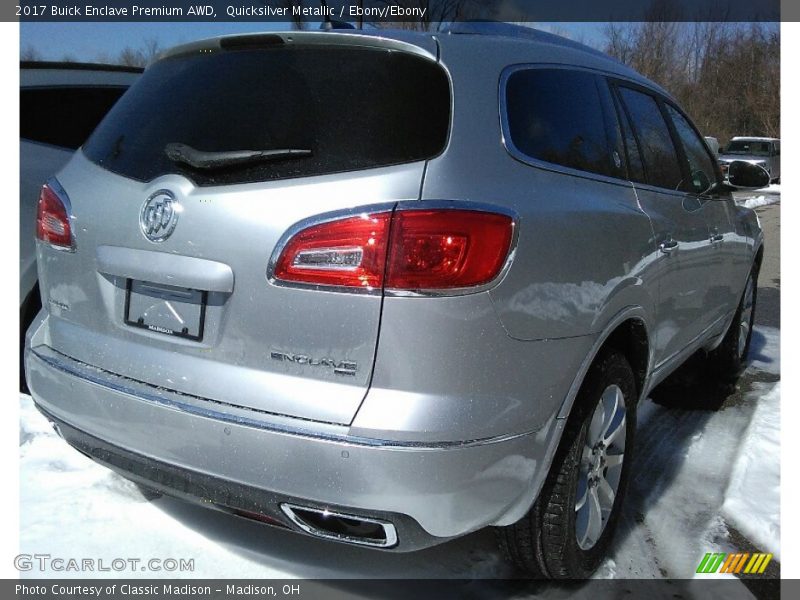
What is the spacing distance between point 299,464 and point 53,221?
123 cm

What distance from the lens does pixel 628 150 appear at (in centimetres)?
287

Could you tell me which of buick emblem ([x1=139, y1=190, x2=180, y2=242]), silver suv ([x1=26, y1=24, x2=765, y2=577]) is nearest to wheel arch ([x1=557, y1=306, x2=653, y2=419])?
silver suv ([x1=26, y1=24, x2=765, y2=577])

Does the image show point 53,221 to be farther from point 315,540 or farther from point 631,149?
point 631,149

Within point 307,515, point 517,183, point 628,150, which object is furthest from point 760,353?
point 307,515

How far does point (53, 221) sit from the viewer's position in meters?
2.36

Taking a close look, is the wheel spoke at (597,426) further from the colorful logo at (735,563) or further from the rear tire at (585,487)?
the colorful logo at (735,563)

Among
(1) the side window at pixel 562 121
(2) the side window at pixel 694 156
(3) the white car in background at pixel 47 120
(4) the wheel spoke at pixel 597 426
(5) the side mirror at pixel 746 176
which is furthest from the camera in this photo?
(5) the side mirror at pixel 746 176

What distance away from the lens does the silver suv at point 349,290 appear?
1804 millimetres

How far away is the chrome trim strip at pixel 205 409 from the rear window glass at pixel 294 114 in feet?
1.96

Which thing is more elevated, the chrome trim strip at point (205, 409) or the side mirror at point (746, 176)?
the side mirror at point (746, 176)

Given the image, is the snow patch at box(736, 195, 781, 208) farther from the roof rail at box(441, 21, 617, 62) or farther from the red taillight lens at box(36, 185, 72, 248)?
the red taillight lens at box(36, 185, 72, 248)

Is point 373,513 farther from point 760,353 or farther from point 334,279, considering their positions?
point 760,353

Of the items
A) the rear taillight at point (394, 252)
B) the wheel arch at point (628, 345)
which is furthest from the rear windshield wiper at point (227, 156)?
→ the wheel arch at point (628, 345)

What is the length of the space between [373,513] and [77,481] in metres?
1.61
